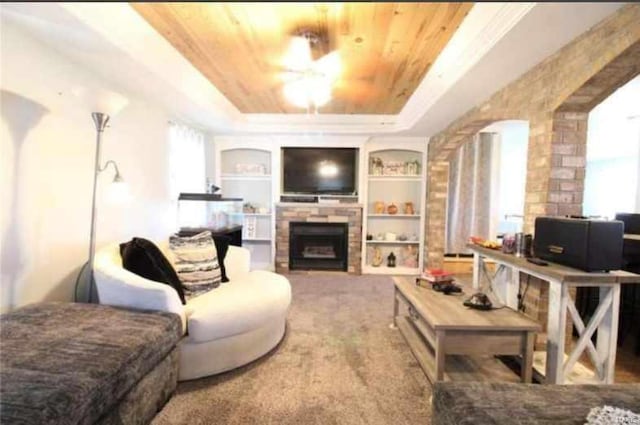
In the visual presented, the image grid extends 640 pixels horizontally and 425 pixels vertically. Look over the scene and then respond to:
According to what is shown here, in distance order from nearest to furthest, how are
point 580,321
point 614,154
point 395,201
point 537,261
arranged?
point 580,321 < point 537,261 < point 395,201 < point 614,154

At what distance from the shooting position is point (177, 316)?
200 cm

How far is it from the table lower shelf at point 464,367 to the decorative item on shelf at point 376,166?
3.17 metres

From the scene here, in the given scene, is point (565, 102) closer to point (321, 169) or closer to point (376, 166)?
point (376, 166)

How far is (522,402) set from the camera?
4.00ft

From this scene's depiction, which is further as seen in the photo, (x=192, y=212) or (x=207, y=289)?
(x=192, y=212)

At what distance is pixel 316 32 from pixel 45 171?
207 cm

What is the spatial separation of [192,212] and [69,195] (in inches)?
79.2

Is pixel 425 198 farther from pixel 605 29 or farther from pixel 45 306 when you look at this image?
pixel 45 306

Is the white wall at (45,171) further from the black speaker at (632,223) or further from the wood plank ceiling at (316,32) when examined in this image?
the black speaker at (632,223)

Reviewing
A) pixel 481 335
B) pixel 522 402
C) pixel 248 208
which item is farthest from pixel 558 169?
pixel 248 208

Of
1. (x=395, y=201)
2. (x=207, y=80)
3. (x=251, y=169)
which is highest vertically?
(x=207, y=80)

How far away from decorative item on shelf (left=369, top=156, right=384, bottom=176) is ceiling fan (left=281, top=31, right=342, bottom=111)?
2.33 m

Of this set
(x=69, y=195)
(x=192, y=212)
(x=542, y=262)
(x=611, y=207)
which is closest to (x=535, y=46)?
(x=542, y=262)

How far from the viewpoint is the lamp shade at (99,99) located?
6.91 ft
